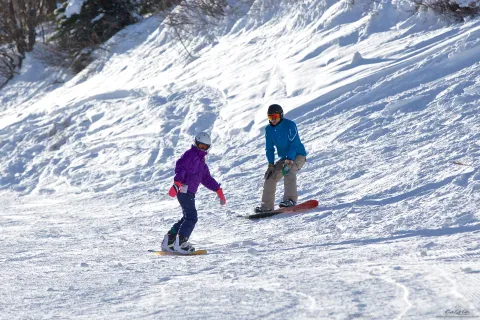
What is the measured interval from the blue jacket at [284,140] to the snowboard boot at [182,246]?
2362 millimetres

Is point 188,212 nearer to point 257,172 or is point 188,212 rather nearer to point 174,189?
point 174,189

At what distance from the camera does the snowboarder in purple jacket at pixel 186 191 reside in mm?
7617

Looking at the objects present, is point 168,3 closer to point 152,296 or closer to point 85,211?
point 85,211

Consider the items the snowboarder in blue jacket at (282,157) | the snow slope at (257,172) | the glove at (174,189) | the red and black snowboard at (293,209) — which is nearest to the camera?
the snow slope at (257,172)

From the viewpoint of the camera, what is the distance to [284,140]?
376 inches

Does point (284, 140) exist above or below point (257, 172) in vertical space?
above

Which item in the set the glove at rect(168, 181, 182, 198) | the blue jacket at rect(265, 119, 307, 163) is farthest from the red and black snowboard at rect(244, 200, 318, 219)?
the glove at rect(168, 181, 182, 198)

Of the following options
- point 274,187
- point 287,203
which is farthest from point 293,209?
point 274,187

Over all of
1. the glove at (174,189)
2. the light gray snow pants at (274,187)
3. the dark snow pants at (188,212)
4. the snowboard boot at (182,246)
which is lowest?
the light gray snow pants at (274,187)

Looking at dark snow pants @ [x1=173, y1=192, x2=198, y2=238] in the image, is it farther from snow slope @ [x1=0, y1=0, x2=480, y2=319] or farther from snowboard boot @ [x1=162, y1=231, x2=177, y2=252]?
snow slope @ [x1=0, y1=0, x2=480, y2=319]

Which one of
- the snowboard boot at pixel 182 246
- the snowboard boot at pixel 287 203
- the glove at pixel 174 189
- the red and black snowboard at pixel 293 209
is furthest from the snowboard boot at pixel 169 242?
the snowboard boot at pixel 287 203

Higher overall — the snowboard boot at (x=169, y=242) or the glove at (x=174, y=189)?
the glove at (x=174, y=189)

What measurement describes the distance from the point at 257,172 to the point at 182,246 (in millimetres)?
4752

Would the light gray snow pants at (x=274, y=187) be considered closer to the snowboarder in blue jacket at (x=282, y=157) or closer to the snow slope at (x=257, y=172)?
the snowboarder in blue jacket at (x=282, y=157)
